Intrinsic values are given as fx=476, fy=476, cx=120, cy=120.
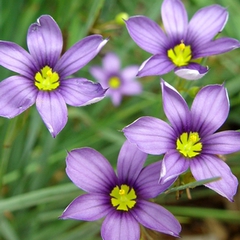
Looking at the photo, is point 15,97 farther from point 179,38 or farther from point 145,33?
point 179,38

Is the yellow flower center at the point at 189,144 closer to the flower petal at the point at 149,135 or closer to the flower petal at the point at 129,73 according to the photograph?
the flower petal at the point at 149,135

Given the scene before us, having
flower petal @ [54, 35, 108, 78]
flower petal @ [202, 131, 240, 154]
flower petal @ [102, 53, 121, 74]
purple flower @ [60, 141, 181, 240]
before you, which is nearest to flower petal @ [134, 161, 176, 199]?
purple flower @ [60, 141, 181, 240]

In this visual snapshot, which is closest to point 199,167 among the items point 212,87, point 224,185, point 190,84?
point 224,185

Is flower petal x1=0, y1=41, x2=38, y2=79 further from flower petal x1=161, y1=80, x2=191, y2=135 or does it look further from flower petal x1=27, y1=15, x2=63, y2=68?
flower petal x1=161, y1=80, x2=191, y2=135

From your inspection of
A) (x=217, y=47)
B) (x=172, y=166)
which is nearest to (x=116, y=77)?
(x=217, y=47)

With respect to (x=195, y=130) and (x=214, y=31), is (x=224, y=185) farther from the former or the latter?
(x=214, y=31)
